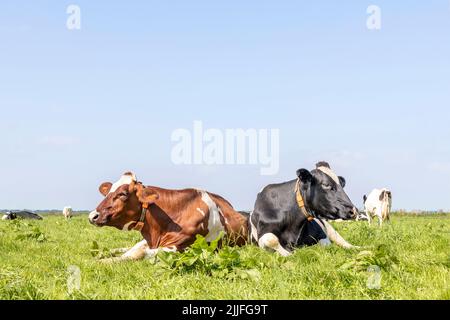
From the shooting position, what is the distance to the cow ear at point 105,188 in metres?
10.1

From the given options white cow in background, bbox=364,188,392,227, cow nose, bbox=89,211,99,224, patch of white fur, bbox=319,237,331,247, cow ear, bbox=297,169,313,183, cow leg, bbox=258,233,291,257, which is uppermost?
cow ear, bbox=297,169,313,183

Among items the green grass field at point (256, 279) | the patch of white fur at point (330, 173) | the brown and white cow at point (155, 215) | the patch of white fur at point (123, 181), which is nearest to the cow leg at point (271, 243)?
the green grass field at point (256, 279)

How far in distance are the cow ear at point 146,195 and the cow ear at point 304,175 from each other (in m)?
2.47

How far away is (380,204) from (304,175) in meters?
22.3

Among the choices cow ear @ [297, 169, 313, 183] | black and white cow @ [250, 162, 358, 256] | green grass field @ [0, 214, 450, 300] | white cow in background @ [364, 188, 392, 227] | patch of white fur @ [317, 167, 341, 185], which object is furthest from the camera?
white cow in background @ [364, 188, 392, 227]

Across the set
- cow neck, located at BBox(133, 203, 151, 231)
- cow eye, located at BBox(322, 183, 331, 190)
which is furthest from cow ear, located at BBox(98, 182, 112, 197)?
cow eye, located at BBox(322, 183, 331, 190)

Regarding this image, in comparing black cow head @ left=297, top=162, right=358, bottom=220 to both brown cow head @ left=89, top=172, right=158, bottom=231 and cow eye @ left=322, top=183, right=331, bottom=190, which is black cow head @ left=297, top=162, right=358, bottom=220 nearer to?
cow eye @ left=322, top=183, right=331, bottom=190

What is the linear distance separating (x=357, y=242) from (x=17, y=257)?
6.59 m

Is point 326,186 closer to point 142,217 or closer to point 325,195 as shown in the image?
point 325,195

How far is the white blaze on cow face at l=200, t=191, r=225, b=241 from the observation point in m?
9.92

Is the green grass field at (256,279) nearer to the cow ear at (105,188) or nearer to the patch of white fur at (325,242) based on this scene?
the patch of white fur at (325,242)

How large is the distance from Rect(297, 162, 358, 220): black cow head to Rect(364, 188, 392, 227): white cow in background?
2142 centimetres
